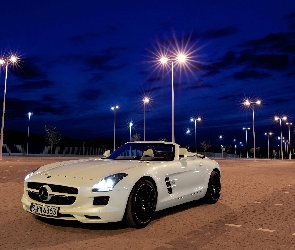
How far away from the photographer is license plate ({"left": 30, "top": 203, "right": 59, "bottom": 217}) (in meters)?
→ 6.25

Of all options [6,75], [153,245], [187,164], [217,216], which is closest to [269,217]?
[217,216]

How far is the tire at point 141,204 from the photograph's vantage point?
648 cm

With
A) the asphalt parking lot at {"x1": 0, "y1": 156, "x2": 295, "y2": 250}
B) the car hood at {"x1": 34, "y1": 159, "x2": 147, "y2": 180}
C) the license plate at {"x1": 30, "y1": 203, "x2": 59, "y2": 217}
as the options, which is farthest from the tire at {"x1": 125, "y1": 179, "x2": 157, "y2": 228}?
the license plate at {"x1": 30, "y1": 203, "x2": 59, "y2": 217}

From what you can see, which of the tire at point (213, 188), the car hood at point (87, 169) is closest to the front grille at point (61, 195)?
the car hood at point (87, 169)

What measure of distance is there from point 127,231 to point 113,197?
1.88ft

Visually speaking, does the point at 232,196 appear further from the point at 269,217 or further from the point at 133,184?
the point at 133,184

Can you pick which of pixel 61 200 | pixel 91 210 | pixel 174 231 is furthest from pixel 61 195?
pixel 174 231

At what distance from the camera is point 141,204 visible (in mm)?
6711

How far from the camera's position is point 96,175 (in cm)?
652

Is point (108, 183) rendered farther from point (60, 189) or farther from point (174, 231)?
point (174, 231)

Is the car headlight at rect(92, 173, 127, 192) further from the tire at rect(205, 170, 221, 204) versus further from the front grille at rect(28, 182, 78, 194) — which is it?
the tire at rect(205, 170, 221, 204)

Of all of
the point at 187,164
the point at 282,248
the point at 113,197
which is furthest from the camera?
the point at 187,164

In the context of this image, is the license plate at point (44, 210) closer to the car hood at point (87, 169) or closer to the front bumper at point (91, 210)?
the front bumper at point (91, 210)

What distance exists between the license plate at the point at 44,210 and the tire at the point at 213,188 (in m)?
4.02
